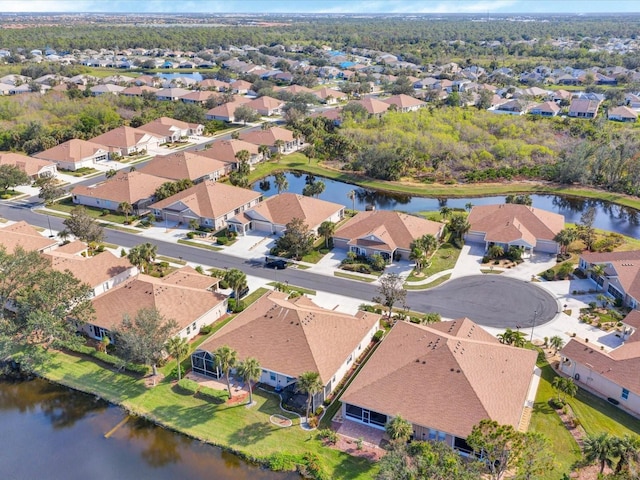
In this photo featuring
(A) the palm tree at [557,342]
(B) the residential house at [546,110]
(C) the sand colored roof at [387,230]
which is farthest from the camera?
(B) the residential house at [546,110]

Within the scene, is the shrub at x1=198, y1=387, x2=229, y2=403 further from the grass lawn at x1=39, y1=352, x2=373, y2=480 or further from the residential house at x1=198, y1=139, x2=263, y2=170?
the residential house at x1=198, y1=139, x2=263, y2=170

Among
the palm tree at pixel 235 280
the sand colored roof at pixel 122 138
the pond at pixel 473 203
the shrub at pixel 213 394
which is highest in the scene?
the sand colored roof at pixel 122 138

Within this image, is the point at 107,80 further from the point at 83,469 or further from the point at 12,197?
the point at 83,469

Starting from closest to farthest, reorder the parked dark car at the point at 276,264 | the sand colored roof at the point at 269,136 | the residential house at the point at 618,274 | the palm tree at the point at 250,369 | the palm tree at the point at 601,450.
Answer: the palm tree at the point at 601,450, the palm tree at the point at 250,369, the residential house at the point at 618,274, the parked dark car at the point at 276,264, the sand colored roof at the point at 269,136

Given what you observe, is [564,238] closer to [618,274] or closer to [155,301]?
[618,274]

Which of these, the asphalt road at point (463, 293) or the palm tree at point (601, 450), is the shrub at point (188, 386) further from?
the palm tree at point (601, 450)

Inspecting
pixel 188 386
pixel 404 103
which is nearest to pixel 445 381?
pixel 188 386

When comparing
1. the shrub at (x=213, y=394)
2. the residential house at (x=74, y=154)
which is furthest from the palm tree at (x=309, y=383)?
the residential house at (x=74, y=154)
